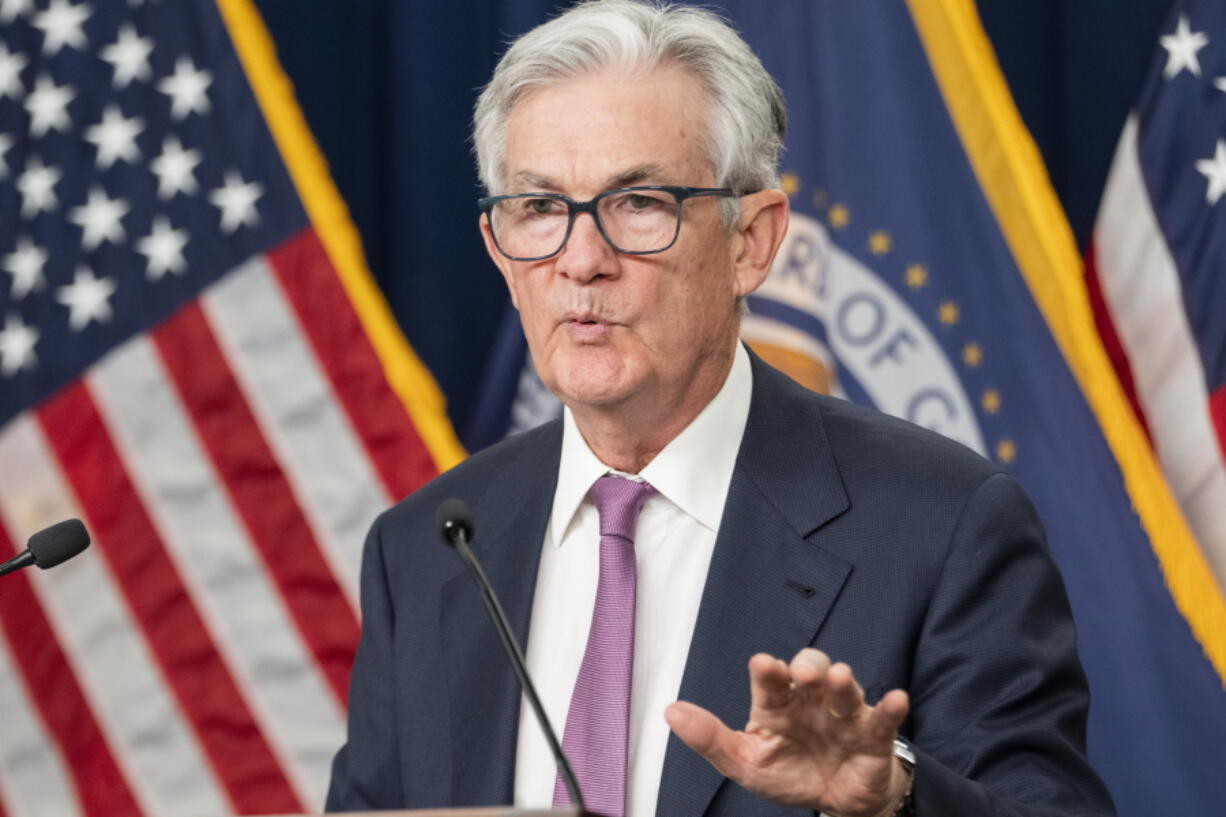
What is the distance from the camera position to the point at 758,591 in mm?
1671

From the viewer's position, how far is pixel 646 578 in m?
1.75

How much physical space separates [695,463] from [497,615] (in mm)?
464

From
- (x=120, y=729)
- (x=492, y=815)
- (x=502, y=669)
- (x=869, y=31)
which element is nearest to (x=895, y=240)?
(x=869, y=31)

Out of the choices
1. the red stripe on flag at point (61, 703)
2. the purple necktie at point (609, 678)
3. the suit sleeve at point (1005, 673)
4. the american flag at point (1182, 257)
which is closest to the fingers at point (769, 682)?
the suit sleeve at point (1005, 673)

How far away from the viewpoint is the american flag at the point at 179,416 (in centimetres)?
297

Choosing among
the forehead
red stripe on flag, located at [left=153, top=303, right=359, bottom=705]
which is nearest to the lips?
the forehead

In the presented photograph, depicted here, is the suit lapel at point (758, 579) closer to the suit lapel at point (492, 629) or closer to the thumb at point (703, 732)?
the suit lapel at point (492, 629)

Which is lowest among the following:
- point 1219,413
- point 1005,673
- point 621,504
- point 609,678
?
point 1219,413

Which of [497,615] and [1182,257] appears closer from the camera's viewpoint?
[497,615]

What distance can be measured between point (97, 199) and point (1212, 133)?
6.95ft

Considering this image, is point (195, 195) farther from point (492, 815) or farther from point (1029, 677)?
point (492, 815)

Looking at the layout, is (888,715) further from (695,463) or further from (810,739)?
(695,463)

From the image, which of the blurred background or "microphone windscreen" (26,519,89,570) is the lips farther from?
the blurred background

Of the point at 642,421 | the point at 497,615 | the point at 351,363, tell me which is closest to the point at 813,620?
the point at 642,421
